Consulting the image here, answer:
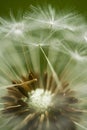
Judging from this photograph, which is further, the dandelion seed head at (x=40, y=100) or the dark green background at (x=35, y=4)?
the dark green background at (x=35, y=4)

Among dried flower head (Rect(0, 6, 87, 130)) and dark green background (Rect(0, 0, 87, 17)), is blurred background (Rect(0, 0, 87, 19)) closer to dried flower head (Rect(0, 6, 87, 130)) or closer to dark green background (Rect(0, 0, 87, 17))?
dark green background (Rect(0, 0, 87, 17))

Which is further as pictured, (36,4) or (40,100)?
(36,4)

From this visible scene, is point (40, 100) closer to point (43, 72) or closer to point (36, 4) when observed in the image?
point (43, 72)

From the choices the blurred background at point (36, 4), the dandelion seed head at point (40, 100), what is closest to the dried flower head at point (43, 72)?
the dandelion seed head at point (40, 100)

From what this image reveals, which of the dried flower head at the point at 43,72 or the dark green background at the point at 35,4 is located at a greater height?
the dark green background at the point at 35,4

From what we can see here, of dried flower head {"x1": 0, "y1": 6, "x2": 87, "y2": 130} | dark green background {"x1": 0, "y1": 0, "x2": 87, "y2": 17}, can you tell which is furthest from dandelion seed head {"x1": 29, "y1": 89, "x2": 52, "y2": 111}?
dark green background {"x1": 0, "y1": 0, "x2": 87, "y2": 17}

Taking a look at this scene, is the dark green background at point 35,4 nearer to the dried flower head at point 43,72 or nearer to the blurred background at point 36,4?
the blurred background at point 36,4

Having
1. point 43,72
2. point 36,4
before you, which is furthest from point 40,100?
point 36,4

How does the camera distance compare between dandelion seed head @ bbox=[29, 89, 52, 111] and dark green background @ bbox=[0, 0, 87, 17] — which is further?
dark green background @ bbox=[0, 0, 87, 17]
